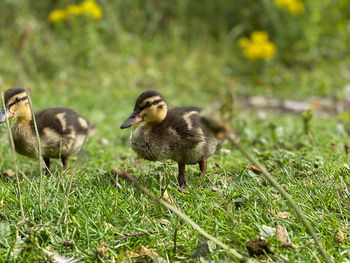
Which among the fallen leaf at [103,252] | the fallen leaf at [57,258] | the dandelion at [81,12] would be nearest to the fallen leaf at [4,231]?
the fallen leaf at [57,258]

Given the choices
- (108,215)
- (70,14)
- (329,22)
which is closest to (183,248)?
(108,215)

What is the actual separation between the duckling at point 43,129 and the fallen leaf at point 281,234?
200 cm

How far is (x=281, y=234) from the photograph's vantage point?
8.27 feet

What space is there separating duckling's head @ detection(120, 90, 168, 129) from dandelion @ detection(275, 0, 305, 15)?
21.9ft

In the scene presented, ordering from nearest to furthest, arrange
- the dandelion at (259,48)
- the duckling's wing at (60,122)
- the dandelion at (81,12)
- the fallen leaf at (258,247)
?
the fallen leaf at (258,247)
the duckling's wing at (60,122)
the dandelion at (81,12)
the dandelion at (259,48)

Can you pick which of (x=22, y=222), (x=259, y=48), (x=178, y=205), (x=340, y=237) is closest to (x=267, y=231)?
(x=340, y=237)

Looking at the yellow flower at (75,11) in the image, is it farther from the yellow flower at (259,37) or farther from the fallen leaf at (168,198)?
the fallen leaf at (168,198)

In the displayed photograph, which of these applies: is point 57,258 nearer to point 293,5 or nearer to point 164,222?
point 164,222

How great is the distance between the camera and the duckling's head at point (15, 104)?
152 inches

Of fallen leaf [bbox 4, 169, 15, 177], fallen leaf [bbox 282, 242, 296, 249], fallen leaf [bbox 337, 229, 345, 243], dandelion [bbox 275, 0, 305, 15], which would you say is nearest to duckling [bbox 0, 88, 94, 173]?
fallen leaf [bbox 4, 169, 15, 177]

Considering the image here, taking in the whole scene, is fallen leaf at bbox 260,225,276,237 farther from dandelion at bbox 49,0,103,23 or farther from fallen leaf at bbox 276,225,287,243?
dandelion at bbox 49,0,103,23

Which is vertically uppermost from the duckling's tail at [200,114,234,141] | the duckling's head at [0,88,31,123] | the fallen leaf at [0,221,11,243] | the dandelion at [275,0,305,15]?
the dandelion at [275,0,305,15]

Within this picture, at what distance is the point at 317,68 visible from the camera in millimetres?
9555

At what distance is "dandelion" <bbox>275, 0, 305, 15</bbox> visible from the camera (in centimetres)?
920
